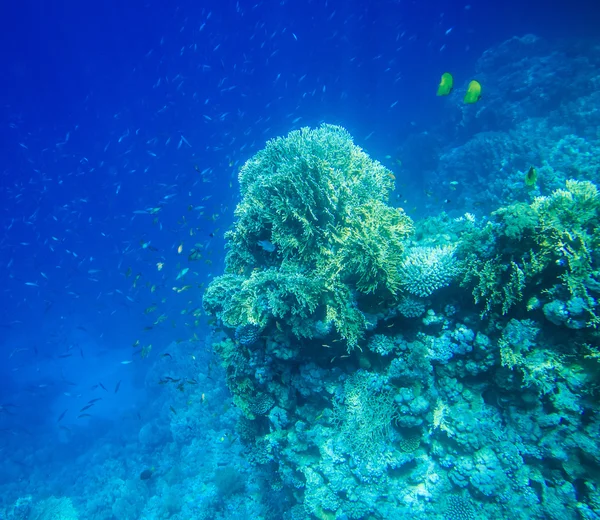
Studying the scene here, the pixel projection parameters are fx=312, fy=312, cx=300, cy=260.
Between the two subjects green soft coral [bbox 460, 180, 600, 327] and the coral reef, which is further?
the coral reef

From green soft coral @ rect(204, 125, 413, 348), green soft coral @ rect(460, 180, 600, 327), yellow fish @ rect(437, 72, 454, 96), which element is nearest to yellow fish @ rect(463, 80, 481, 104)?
yellow fish @ rect(437, 72, 454, 96)

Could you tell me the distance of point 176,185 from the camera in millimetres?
24391

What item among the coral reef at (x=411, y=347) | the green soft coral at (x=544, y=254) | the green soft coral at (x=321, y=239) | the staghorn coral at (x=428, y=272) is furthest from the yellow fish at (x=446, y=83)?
the staghorn coral at (x=428, y=272)

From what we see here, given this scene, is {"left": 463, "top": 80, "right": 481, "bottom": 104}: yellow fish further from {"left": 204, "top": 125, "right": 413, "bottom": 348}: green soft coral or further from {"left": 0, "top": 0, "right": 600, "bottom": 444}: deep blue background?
{"left": 0, "top": 0, "right": 600, "bottom": 444}: deep blue background

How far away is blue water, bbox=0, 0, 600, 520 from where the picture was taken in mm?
15961

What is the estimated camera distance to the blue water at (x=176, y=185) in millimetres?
15961

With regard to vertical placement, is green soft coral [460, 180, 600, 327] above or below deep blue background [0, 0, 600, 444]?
below

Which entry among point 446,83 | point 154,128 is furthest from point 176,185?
point 154,128

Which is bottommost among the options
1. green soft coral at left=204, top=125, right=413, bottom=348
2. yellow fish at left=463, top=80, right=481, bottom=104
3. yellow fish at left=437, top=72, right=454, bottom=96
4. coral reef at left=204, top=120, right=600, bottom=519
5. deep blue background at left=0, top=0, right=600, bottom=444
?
coral reef at left=204, top=120, right=600, bottom=519

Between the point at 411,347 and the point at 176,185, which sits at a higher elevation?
the point at 176,185

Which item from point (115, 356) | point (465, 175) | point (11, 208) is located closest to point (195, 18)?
point (11, 208)

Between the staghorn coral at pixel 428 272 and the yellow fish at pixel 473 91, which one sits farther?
the yellow fish at pixel 473 91

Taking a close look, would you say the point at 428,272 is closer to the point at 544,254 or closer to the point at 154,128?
the point at 544,254

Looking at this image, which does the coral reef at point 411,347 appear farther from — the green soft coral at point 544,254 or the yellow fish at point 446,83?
the yellow fish at point 446,83
